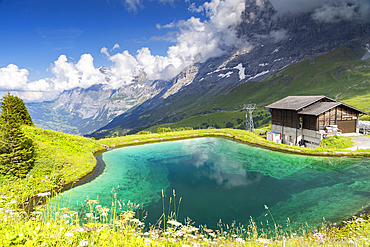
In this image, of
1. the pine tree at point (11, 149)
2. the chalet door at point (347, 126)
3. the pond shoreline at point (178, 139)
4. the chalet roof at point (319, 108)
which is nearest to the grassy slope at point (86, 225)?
the pond shoreline at point (178, 139)

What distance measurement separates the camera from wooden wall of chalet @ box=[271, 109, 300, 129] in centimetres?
4125

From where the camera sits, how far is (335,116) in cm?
3731

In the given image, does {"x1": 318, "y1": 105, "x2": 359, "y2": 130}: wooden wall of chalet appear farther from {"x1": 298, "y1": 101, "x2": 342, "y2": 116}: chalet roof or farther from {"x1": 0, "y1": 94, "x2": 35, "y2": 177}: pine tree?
{"x1": 0, "y1": 94, "x2": 35, "y2": 177}: pine tree

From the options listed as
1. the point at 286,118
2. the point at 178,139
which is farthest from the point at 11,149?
the point at 286,118

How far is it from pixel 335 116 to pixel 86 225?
47038 mm

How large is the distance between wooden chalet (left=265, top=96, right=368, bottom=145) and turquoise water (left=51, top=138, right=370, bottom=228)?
1000cm

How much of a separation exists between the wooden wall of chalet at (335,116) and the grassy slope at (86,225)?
15.1 feet

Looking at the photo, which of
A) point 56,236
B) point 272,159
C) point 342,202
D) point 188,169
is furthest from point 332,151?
point 56,236

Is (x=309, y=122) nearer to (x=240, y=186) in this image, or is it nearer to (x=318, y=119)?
(x=318, y=119)

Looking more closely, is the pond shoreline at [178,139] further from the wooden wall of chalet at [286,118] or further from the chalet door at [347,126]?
the chalet door at [347,126]

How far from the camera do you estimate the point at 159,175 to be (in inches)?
1017

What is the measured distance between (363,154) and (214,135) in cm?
3371

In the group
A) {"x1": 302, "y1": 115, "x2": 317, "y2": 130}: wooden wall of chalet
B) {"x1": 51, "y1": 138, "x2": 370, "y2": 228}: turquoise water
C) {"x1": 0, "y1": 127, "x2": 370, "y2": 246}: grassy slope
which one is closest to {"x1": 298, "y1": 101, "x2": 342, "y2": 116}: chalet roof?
{"x1": 302, "y1": 115, "x2": 317, "y2": 130}: wooden wall of chalet

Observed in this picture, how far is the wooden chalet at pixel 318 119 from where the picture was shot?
119 ft
